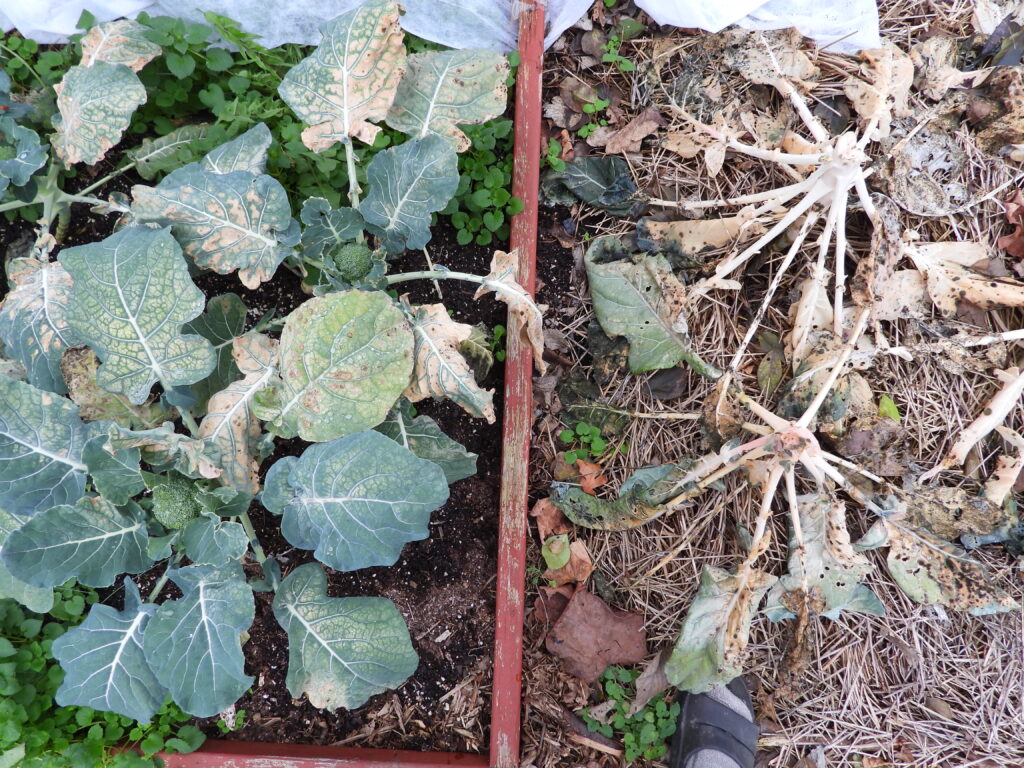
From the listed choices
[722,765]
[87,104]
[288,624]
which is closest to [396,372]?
[288,624]

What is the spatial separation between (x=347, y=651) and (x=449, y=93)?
1.11 meters

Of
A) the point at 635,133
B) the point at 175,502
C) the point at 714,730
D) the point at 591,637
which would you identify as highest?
the point at 635,133

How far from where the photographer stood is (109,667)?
3.82 feet

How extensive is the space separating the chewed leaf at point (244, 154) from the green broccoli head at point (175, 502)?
23.3 inches

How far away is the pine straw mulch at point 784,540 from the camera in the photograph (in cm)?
161

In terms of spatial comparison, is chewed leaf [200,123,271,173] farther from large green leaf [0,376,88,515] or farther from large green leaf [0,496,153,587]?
large green leaf [0,496,153,587]

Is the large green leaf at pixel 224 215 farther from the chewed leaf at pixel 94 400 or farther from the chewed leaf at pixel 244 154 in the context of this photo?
the chewed leaf at pixel 94 400

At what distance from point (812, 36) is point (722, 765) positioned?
1748mm

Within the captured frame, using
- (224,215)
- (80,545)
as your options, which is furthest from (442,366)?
(80,545)

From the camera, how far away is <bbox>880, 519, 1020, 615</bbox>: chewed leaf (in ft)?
4.91

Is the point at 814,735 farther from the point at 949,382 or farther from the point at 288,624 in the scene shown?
the point at 288,624

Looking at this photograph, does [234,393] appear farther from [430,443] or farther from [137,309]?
[430,443]

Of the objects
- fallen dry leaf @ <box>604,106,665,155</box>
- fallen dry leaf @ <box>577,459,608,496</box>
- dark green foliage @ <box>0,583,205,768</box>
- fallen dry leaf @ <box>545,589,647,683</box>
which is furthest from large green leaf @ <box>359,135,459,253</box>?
dark green foliage @ <box>0,583,205,768</box>

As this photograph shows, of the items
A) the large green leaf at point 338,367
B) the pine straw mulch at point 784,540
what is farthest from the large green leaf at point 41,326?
the pine straw mulch at point 784,540
